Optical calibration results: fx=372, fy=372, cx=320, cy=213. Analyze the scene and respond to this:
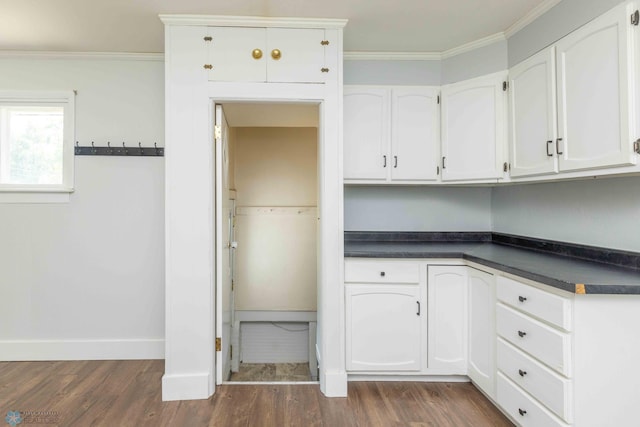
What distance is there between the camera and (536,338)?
172 centimetres

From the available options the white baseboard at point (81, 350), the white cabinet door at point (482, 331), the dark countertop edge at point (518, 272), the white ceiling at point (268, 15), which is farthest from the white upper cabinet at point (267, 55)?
the white baseboard at point (81, 350)

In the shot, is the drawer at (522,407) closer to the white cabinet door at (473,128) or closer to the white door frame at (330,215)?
the white door frame at (330,215)

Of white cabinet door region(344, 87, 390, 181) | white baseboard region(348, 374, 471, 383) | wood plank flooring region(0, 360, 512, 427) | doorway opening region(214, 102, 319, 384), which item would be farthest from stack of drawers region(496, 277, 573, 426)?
doorway opening region(214, 102, 319, 384)

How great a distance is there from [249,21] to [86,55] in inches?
57.9

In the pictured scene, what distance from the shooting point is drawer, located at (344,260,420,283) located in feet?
7.88

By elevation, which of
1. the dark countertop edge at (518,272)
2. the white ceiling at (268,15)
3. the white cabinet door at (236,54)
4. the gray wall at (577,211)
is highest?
the white ceiling at (268,15)

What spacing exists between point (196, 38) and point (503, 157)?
211 centimetres

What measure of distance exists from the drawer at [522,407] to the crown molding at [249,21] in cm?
228

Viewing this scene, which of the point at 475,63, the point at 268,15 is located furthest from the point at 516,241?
the point at 268,15

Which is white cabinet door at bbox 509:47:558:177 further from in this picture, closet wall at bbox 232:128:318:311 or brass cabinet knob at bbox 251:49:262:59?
closet wall at bbox 232:128:318:311

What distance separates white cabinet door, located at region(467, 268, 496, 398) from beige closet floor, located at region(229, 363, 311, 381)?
1.62 metres

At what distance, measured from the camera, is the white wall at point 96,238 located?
2.85 metres

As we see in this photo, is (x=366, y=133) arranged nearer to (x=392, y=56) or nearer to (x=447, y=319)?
(x=392, y=56)

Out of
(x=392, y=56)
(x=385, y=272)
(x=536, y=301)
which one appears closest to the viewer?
(x=536, y=301)
